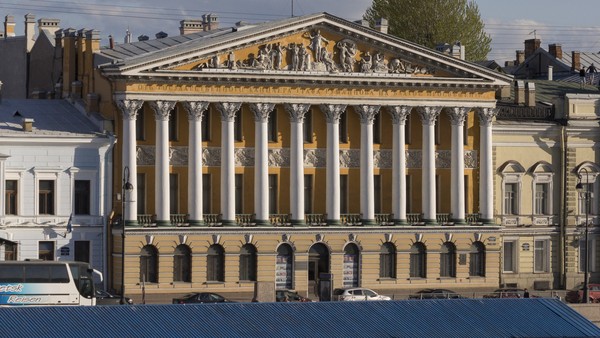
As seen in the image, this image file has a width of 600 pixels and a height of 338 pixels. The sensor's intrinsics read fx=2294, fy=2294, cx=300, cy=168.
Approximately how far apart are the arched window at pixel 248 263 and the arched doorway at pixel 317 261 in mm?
2812

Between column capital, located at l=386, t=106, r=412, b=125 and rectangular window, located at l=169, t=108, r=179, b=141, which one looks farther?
column capital, located at l=386, t=106, r=412, b=125

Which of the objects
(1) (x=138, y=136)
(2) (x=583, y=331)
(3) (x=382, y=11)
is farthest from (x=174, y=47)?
(3) (x=382, y=11)

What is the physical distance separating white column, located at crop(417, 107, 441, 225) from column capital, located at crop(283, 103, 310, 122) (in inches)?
234

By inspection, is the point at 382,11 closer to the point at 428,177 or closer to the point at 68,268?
the point at 428,177

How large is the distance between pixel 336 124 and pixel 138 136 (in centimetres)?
923

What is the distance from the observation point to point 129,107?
99.8m

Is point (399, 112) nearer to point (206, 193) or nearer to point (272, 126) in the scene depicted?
point (272, 126)

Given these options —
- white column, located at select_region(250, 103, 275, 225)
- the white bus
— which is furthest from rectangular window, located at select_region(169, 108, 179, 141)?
the white bus

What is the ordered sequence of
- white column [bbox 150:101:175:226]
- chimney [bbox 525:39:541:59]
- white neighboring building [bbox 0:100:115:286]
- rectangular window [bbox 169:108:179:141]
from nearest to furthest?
white neighboring building [bbox 0:100:115:286] < white column [bbox 150:101:175:226] < rectangular window [bbox 169:108:179:141] < chimney [bbox 525:39:541:59]

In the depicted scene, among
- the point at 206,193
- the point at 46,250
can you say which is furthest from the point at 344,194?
the point at 46,250

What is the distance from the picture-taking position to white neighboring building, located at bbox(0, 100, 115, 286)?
3888 inches

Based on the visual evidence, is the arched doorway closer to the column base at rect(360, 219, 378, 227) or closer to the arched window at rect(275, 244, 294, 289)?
the arched window at rect(275, 244, 294, 289)

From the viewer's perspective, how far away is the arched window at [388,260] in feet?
346

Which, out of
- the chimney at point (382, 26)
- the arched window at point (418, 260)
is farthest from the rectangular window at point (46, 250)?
the chimney at point (382, 26)
